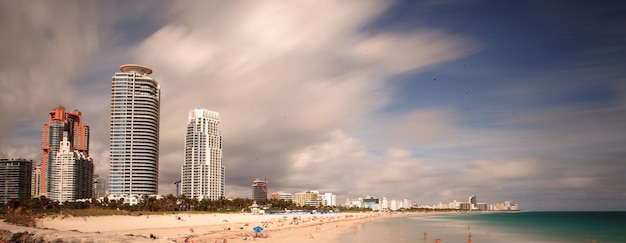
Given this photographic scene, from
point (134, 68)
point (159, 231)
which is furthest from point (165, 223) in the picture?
point (134, 68)

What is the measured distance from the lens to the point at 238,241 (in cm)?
4303

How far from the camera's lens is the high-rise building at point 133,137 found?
6727 inches

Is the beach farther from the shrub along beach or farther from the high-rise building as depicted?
the high-rise building

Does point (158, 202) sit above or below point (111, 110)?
below

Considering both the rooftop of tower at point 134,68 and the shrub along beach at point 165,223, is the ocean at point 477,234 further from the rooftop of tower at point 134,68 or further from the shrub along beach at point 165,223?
the rooftop of tower at point 134,68

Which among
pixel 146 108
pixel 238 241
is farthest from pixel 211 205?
pixel 238 241

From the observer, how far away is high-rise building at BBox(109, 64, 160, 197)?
17088 centimetres

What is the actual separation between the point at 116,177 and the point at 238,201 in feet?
178

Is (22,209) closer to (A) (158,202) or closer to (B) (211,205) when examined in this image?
(A) (158,202)

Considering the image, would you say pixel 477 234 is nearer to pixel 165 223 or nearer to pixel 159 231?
pixel 159 231

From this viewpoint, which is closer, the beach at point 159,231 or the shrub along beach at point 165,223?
the beach at point 159,231

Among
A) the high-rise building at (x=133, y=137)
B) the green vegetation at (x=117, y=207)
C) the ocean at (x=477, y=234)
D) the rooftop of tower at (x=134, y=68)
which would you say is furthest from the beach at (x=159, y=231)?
the rooftop of tower at (x=134, y=68)

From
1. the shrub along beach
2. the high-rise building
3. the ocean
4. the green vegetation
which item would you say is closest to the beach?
the shrub along beach

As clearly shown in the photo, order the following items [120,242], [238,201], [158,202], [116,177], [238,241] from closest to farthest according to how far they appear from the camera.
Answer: [120,242] → [238,241] → [158,202] → [238,201] → [116,177]
